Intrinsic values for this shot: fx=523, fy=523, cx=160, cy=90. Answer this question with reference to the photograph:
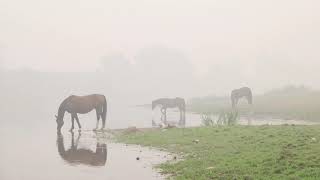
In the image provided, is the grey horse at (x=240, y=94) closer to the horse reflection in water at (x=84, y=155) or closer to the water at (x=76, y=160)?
the water at (x=76, y=160)

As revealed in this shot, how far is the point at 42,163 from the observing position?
66.5 feet

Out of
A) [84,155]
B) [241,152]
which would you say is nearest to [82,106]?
[84,155]

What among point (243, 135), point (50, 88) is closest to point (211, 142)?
point (243, 135)

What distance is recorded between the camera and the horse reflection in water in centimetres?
2011

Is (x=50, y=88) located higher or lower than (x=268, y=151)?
higher

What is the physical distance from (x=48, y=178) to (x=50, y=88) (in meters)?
125

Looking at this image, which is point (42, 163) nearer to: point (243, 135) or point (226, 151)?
point (226, 151)

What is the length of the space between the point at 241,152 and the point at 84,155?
23.2ft

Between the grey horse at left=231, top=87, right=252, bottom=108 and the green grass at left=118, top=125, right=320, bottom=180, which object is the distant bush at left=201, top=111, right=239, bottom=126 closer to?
the green grass at left=118, top=125, right=320, bottom=180

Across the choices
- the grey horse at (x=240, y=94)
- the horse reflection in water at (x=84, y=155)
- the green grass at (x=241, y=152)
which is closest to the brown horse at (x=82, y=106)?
the green grass at (x=241, y=152)

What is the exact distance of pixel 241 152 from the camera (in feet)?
61.3

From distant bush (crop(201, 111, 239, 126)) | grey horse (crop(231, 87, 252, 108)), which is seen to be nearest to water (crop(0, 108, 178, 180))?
distant bush (crop(201, 111, 239, 126))

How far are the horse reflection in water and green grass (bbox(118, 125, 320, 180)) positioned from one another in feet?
8.47

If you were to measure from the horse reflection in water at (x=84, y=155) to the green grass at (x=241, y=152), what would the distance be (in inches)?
102
